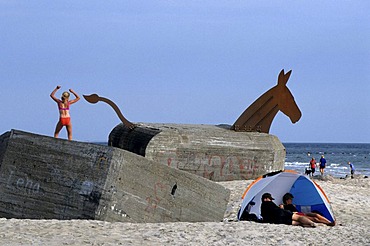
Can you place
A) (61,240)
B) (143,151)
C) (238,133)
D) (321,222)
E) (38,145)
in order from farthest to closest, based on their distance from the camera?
(238,133), (143,151), (321,222), (38,145), (61,240)

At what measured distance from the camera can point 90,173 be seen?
1134cm

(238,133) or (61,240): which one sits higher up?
(238,133)

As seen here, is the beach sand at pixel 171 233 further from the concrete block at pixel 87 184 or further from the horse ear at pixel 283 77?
the horse ear at pixel 283 77

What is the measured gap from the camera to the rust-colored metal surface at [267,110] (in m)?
21.4

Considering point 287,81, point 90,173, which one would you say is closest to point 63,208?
point 90,173

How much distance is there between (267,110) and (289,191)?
684cm

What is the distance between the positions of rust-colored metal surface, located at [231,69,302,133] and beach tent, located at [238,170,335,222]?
6.38 meters

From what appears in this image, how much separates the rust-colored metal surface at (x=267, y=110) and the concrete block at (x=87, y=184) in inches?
373

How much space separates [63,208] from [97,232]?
1.23 meters

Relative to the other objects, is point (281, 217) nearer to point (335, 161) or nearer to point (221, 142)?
point (221, 142)

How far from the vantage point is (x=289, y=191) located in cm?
1499

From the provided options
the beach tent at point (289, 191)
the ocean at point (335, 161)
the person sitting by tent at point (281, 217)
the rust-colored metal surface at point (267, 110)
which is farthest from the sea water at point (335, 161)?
the person sitting by tent at point (281, 217)

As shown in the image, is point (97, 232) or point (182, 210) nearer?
point (97, 232)

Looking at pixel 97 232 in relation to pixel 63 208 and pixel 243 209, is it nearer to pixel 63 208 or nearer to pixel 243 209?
pixel 63 208
